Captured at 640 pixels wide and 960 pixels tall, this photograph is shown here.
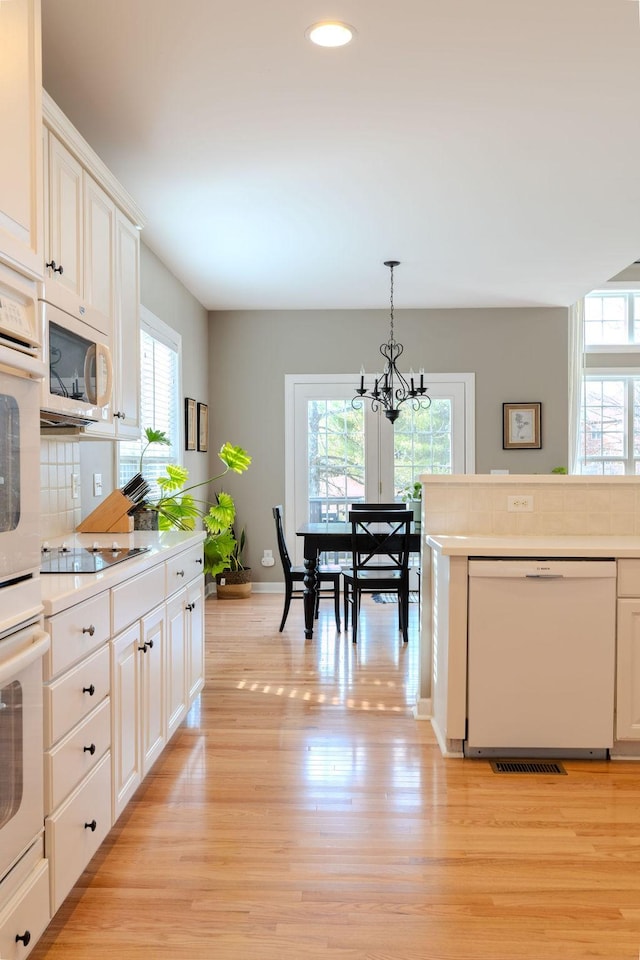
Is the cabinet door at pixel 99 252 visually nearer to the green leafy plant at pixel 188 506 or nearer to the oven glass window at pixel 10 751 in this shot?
the green leafy plant at pixel 188 506

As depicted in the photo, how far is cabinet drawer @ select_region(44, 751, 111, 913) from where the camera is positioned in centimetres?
172

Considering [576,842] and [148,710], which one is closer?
[576,842]

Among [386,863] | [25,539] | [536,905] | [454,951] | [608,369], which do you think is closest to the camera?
[25,539]

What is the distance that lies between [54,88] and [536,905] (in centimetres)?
325

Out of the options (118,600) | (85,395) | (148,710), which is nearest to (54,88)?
(85,395)

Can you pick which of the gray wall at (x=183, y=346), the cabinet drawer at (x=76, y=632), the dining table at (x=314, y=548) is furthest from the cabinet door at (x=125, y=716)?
the dining table at (x=314, y=548)

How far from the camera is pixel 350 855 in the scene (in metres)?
2.23

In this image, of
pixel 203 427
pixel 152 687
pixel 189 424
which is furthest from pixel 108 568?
pixel 203 427

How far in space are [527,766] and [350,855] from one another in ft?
3.34

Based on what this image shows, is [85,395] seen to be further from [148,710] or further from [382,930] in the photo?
[382,930]

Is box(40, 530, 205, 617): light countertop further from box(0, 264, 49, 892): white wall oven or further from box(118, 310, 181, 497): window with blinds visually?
box(118, 310, 181, 497): window with blinds

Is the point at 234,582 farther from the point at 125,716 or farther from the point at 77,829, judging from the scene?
the point at 77,829

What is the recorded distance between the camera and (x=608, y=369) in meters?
7.35

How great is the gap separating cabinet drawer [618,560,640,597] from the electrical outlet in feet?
1.91
